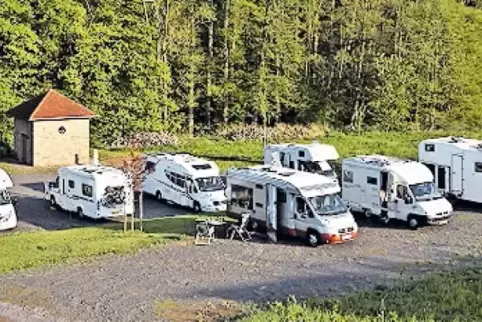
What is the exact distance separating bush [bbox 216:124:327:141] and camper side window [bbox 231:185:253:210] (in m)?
20.3

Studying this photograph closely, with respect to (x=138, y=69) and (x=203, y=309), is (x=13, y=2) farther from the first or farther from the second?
(x=203, y=309)

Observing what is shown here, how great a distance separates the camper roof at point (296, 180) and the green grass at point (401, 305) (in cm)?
515

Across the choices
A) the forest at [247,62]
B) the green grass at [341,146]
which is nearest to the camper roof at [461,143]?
the green grass at [341,146]

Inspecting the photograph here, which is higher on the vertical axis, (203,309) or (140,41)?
(140,41)

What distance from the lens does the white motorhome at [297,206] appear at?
78.0ft

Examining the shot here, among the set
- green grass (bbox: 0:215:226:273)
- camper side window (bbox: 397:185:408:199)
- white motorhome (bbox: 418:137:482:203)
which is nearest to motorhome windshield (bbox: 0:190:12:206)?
green grass (bbox: 0:215:226:273)

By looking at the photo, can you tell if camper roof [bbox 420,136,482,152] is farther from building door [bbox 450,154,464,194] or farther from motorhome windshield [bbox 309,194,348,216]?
motorhome windshield [bbox 309,194,348,216]

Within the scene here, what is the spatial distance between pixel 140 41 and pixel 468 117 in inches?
774

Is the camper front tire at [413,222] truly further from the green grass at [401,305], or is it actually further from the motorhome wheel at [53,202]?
the motorhome wheel at [53,202]

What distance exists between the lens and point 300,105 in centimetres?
4988

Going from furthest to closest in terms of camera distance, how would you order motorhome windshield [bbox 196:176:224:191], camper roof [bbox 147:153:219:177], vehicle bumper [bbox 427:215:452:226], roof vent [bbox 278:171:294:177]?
camper roof [bbox 147:153:219:177] < motorhome windshield [bbox 196:176:224:191] < vehicle bumper [bbox 427:215:452:226] < roof vent [bbox 278:171:294:177]

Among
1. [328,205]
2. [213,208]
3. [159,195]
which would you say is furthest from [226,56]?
[328,205]

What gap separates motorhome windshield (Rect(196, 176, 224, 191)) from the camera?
29.2 m

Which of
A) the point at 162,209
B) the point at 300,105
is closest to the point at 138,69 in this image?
the point at 300,105
